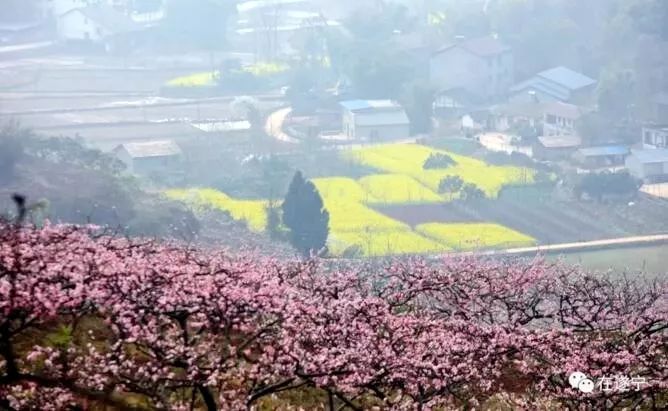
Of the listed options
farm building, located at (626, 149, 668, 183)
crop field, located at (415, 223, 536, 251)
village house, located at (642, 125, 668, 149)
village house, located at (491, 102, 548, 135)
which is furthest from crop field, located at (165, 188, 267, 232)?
village house, located at (642, 125, 668, 149)

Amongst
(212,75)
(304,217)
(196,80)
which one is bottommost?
(304,217)

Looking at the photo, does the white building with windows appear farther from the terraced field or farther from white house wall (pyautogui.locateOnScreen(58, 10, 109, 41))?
the terraced field

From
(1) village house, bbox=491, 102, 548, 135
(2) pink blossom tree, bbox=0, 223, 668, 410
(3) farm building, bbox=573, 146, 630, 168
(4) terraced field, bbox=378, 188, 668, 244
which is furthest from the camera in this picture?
(1) village house, bbox=491, 102, 548, 135

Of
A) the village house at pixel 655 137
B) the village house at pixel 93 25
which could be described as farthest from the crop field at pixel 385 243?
the village house at pixel 93 25

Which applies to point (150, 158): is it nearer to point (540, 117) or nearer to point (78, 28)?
point (540, 117)

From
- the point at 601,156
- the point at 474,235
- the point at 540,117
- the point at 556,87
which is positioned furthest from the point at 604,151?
the point at 474,235

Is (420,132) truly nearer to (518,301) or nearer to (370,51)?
(370,51)
